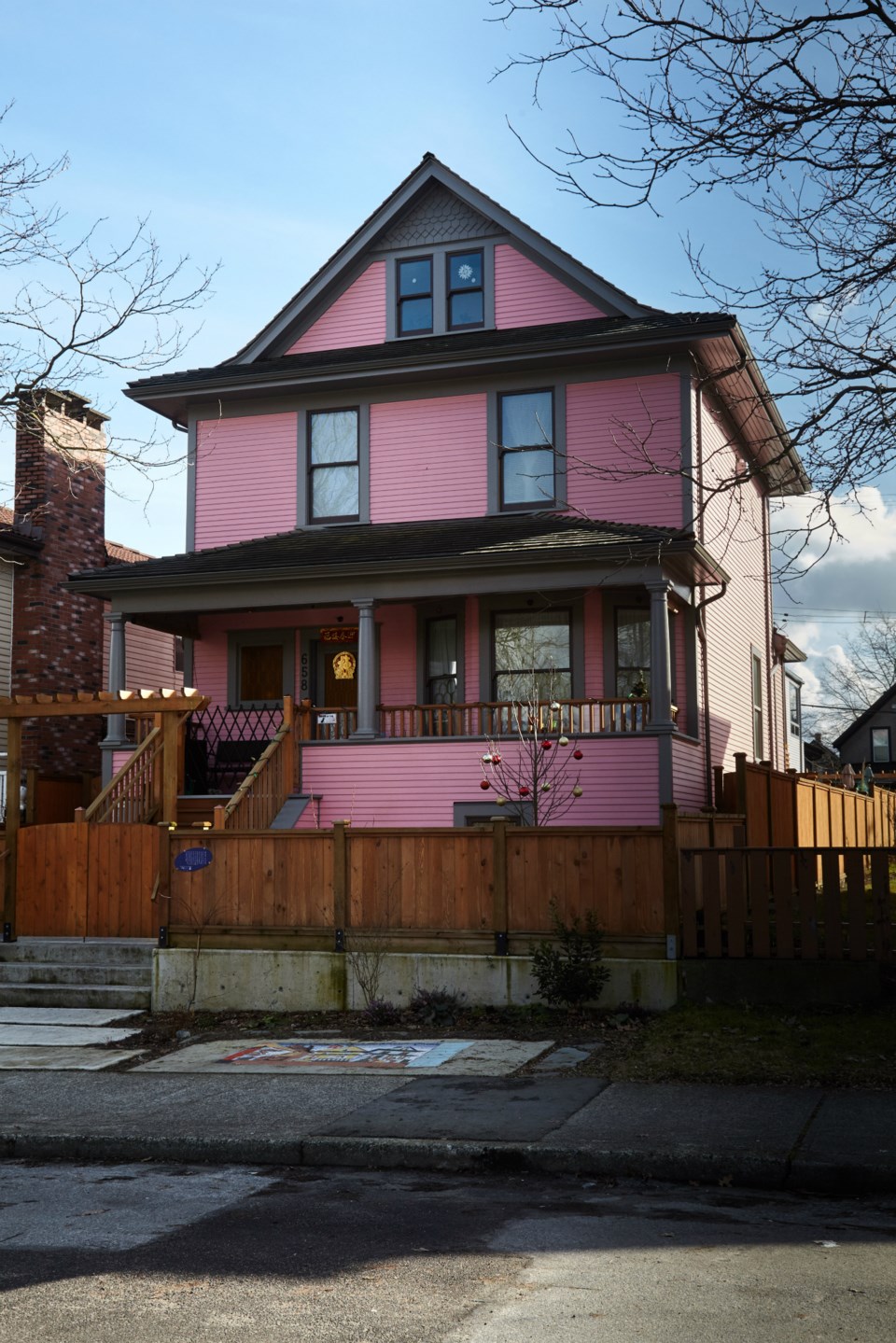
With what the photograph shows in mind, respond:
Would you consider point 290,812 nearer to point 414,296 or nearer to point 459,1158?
point 414,296

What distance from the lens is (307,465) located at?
2241cm

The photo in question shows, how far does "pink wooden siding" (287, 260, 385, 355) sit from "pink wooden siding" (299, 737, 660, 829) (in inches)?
284

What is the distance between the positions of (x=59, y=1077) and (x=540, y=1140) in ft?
15.1

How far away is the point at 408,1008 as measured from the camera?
12828mm

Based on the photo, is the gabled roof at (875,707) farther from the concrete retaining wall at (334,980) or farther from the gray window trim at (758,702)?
the concrete retaining wall at (334,980)

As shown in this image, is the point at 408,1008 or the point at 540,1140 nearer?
the point at 540,1140

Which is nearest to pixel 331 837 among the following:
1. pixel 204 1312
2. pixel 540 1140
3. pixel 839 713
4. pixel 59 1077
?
pixel 59 1077

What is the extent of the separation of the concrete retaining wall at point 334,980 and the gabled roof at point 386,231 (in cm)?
1216

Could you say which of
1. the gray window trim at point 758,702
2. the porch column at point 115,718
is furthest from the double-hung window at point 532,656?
the gray window trim at point 758,702

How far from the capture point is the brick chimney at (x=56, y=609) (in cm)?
2519

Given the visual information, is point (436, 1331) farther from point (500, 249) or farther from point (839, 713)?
point (839, 713)

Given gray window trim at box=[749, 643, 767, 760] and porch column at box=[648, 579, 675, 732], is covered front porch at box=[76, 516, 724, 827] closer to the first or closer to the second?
porch column at box=[648, 579, 675, 732]

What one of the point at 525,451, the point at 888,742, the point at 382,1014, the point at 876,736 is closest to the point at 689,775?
the point at 525,451

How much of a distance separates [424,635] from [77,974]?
879 cm
